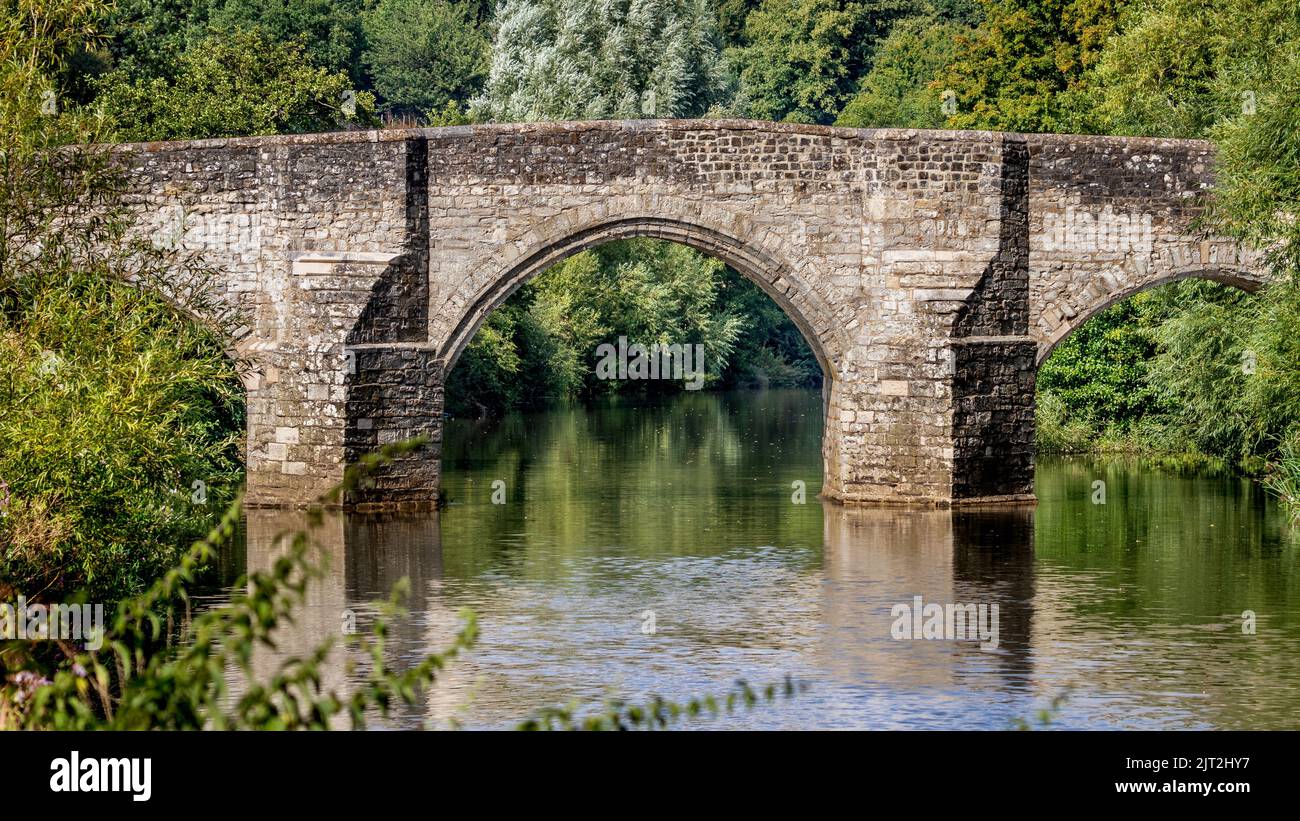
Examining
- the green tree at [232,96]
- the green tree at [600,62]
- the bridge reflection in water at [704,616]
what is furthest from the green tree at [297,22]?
the bridge reflection in water at [704,616]

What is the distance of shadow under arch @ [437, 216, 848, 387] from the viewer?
65.5 feet

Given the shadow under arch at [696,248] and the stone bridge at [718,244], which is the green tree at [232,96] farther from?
the shadow under arch at [696,248]

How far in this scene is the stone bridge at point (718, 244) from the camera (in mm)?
19797

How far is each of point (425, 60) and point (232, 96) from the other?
2667 cm

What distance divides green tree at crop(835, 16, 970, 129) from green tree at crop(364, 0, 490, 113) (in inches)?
416

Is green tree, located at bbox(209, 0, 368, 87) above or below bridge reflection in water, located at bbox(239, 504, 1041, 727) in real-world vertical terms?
above

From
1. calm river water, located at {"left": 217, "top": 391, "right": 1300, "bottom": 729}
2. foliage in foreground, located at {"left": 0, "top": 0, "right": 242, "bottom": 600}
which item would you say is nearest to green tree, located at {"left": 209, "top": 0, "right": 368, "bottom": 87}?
calm river water, located at {"left": 217, "top": 391, "right": 1300, "bottom": 729}

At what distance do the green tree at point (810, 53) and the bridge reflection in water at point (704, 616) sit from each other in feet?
118

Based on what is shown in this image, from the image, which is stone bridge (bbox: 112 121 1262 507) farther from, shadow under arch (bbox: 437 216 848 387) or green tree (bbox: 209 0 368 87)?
green tree (bbox: 209 0 368 87)

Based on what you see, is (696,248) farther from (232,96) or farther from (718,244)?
(232,96)
